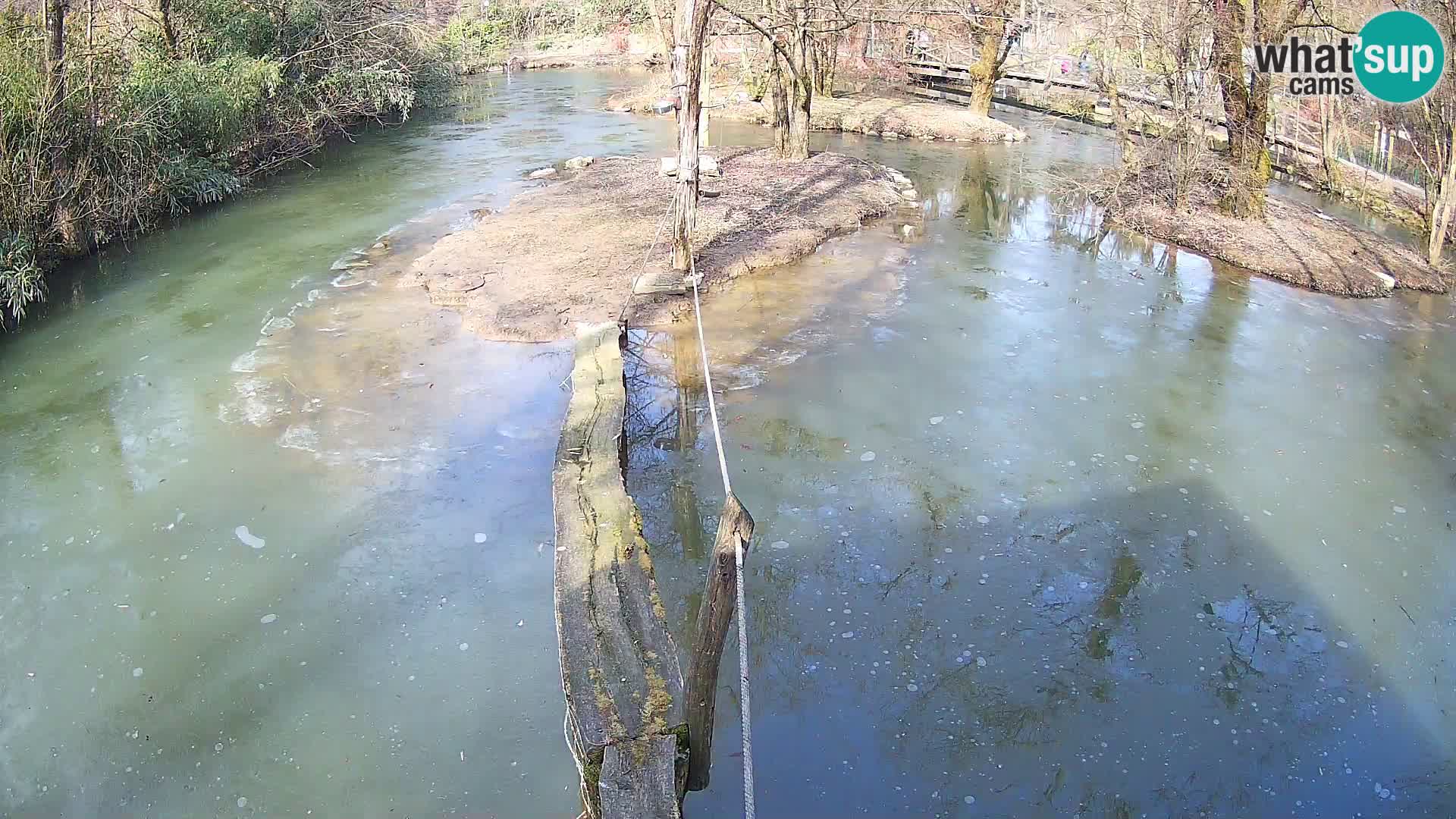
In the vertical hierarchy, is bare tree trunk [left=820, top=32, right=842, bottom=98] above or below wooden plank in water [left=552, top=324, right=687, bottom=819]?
above

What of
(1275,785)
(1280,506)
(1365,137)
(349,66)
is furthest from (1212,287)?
(349,66)

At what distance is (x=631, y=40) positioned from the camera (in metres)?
31.8

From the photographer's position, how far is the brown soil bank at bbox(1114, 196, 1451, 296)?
933 centimetres

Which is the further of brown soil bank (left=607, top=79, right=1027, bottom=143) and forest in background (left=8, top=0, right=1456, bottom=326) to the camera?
brown soil bank (left=607, top=79, right=1027, bottom=143)

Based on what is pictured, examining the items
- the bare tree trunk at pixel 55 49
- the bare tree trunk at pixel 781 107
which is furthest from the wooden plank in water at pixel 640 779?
the bare tree trunk at pixel 781 107

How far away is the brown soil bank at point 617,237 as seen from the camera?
8.21 m

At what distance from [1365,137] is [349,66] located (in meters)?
16.2

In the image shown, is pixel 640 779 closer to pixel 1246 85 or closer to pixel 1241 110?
pixel 1241 110

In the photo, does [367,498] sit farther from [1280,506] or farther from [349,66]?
[349,66]

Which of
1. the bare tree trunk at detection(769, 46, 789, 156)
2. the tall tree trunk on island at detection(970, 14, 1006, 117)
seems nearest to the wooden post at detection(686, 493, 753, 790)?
the bare tree trunk at detection(769, 46, 789, 156)

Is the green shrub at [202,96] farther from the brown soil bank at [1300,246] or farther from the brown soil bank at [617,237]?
the brown soil bank at [1300,246]

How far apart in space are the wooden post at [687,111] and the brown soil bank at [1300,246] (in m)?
5.68

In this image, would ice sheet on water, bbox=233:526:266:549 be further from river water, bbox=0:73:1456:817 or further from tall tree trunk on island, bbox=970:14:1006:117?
tall tree trunk on island, bbox=970:14:1006:117

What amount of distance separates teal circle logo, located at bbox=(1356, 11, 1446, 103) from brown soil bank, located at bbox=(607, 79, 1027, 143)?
677 centimetres
